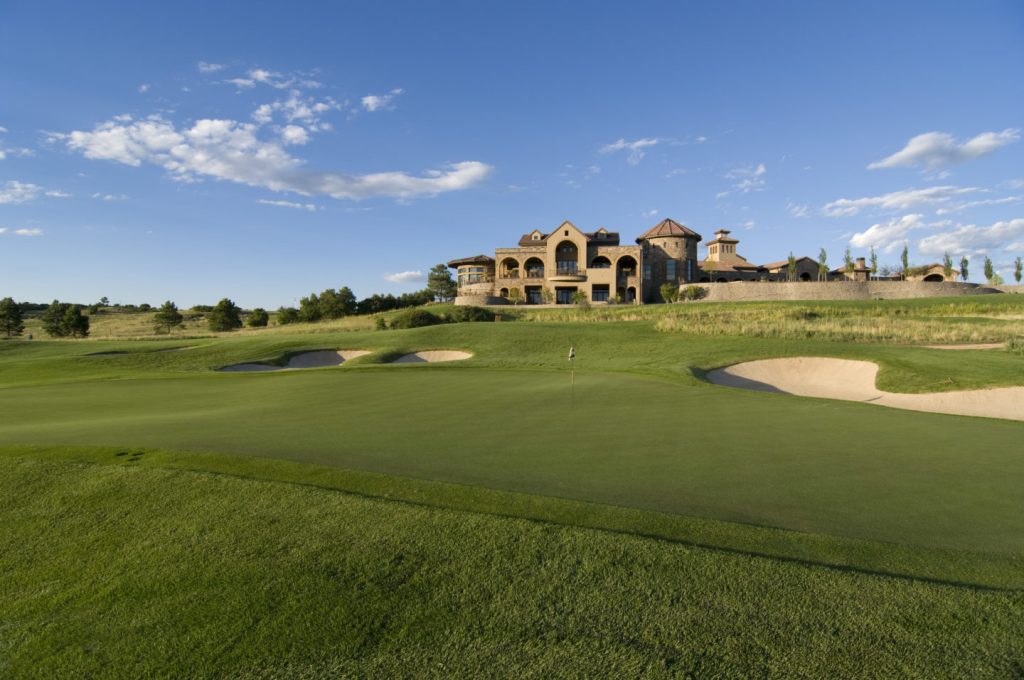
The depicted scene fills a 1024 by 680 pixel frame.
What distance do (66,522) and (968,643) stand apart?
740cm

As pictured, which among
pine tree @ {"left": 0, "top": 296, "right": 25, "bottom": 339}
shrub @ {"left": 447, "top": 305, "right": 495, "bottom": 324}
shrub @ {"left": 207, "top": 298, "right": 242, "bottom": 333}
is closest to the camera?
shrub @ {"left": 447, "top": 305, "right": 495, "bottom": 324}

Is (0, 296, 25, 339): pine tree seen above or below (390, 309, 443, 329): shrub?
above

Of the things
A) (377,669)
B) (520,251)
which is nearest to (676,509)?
(377,669)

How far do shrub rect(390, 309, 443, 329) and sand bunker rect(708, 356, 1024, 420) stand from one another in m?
32.0

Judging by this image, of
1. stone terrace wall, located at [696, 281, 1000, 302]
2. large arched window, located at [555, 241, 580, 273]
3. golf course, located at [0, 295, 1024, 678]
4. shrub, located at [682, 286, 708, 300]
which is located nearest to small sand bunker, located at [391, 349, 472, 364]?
golf course, located at [0, 295, 1024, 678]

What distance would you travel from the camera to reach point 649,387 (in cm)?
1538

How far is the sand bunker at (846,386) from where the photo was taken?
1605 centimetres

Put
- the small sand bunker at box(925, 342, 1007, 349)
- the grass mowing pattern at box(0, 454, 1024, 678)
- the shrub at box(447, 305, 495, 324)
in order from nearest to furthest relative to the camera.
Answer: the grass mowing pattern at box(0, 454, 1024, 678) → the small sand bunker at box(925, 342, 1007, 349) → the shrub at box(447, 305, 495, 324)

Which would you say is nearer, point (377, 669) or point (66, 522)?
point (377, 669)

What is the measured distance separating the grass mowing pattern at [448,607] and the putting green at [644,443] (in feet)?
4.51

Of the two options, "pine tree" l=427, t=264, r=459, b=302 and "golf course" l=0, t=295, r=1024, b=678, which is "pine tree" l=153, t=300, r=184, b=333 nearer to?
"pine tree" l=427, t=264, r=459, b=302

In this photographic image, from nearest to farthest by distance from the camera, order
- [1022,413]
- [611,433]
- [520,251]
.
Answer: [611,433], [1022,413], [520,251]

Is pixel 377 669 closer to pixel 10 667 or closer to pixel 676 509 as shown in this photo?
pixel 10 667

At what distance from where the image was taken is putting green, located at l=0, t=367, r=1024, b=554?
5.68 m
